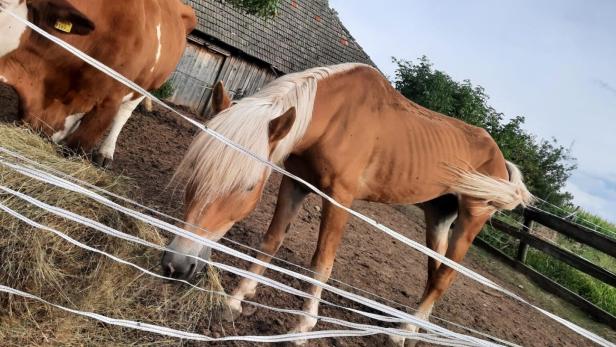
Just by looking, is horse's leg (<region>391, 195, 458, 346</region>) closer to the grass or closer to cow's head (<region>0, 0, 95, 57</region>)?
cow's head (<region>0, 0, 95, 57</region>)

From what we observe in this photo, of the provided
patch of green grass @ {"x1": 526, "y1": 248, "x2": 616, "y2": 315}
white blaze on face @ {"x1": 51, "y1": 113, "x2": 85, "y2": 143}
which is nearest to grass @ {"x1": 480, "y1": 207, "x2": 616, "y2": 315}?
patch of green grass @ {"x1": 526, "y1": 248, "x2": 616, "y2": 315}

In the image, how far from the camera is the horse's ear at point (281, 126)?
→ 9.65ft

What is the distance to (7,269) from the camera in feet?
8.13

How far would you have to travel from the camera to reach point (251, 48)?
1802 centimetres

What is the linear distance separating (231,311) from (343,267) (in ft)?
7.91

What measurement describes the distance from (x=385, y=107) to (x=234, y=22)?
15.0 meters

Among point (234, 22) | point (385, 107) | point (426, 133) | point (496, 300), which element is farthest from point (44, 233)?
point (234, 22)

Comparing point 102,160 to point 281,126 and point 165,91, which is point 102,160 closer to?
point 281,126

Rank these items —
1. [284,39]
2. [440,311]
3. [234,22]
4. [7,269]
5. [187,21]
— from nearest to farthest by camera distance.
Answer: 1. [7,269]
2. [440,311]
3. [187,21]
4. [234,22]
5. [284,39]

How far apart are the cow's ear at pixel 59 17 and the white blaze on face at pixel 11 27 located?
67mm

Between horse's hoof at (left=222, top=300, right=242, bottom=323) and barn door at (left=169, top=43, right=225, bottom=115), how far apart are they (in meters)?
13.3

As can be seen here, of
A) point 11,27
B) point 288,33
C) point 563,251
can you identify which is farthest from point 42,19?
point 288,33

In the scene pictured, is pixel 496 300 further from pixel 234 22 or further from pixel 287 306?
pixel 234 22

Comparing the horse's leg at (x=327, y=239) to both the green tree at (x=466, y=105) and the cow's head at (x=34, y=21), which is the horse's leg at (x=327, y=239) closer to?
the cow's head at (x=34, y=21)
